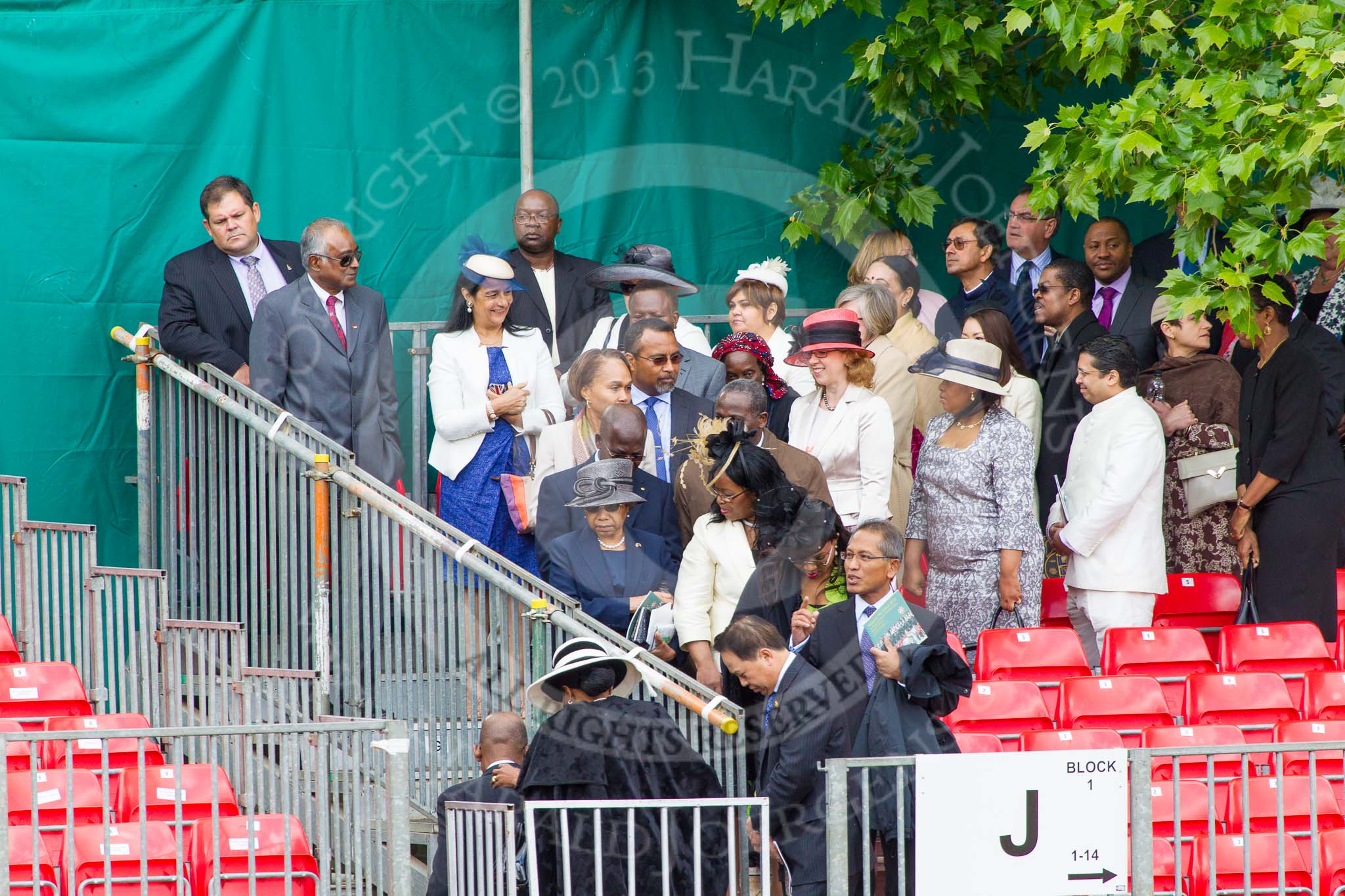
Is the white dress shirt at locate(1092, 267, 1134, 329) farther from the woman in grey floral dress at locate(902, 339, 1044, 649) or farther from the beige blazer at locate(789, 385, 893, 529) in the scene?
the beige blazer at locate(789, 385, 893, 529)

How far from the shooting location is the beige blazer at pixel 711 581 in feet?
22.9

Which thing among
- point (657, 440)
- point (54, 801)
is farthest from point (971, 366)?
point (54, 801)

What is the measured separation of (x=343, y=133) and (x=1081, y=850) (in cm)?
642

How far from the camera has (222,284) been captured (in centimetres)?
838

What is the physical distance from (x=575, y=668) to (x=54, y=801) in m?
1.95

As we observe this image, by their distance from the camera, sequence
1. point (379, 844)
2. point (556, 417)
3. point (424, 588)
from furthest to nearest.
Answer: point (556, 417)
point (424, 588)
point (379, 844)

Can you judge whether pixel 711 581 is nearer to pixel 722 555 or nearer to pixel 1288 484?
pixel 722 555

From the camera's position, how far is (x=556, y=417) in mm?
8430

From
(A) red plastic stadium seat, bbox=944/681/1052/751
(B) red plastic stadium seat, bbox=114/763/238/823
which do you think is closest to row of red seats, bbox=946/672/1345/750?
(A) red plastic stadium seat, bbox=944/681/1052/751

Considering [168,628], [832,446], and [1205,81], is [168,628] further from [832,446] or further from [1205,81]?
[1205,81]

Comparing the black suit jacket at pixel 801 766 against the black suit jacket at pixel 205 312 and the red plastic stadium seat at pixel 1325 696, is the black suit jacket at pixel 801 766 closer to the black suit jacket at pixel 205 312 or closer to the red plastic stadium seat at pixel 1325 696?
the red plastic stadium seat at pixel 1325 696

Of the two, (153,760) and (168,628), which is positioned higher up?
(168,628)

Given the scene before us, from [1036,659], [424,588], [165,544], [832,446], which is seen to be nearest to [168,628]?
[165,544]

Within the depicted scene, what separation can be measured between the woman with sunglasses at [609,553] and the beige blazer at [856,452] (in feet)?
3.16
